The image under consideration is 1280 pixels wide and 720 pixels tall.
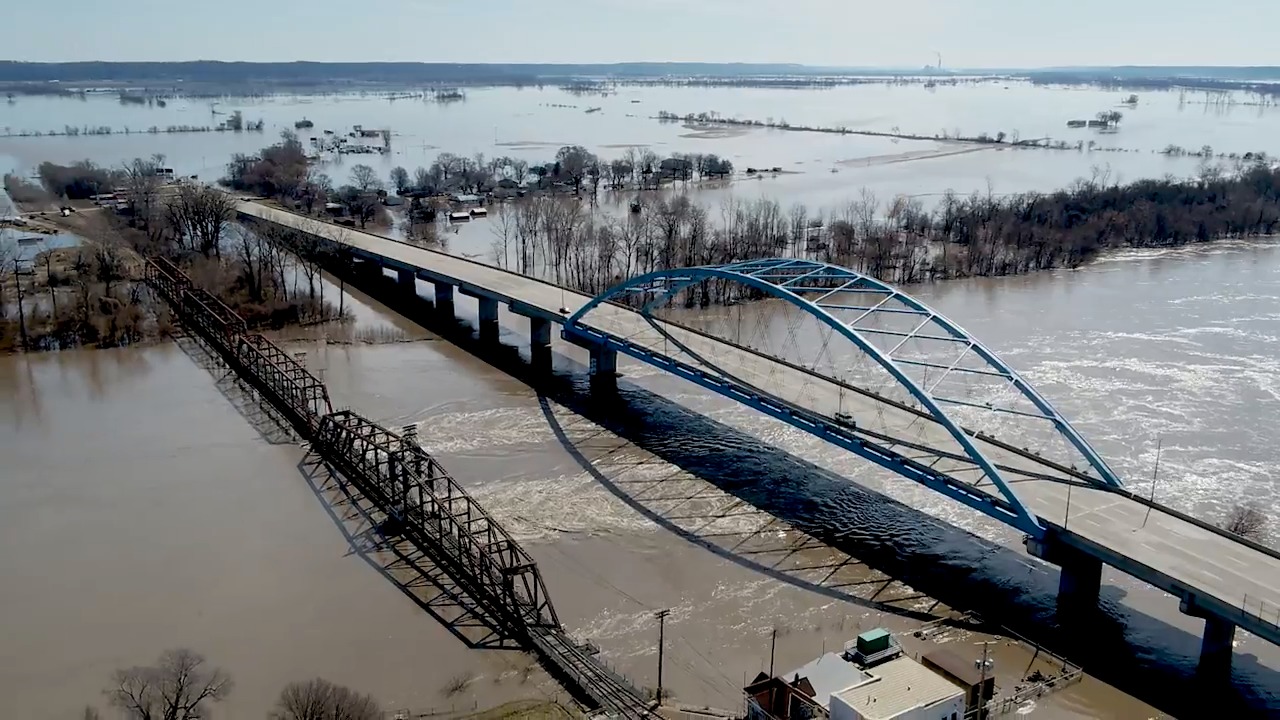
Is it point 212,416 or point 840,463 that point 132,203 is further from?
→ point 840,463

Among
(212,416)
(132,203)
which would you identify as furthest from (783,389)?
(132,203)

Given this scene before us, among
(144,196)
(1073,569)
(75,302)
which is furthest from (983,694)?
(144,196)

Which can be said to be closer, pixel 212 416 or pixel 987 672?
pixel 987 672

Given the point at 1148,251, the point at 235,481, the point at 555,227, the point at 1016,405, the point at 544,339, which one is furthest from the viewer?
the point at 1148,251

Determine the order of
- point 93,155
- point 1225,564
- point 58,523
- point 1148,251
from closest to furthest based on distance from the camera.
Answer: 1. point 1225,564
2. point 58,523
3. point 1148,251
4. point 93,155

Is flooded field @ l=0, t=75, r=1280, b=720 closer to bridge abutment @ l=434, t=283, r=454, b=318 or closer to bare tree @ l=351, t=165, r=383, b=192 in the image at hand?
bridge abutment @ l=434, t=283, r=454, b=318
